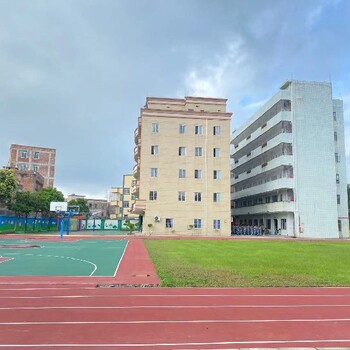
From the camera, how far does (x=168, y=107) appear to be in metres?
47.6

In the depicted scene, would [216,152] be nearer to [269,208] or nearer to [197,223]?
[197,223]

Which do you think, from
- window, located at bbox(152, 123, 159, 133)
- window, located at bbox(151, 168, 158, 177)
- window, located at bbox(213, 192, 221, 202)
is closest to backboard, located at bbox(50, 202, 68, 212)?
window, located at bbox(151, 168, 158, 177)

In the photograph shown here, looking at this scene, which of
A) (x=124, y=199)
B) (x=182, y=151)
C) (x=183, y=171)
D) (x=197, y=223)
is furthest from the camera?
(x=124, y=199)

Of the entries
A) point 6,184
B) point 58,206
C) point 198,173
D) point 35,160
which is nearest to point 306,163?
point 198,173

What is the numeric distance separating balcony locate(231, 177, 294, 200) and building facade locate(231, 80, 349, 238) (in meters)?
0.12

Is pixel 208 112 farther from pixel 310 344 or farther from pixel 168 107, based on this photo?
pixel 310 344

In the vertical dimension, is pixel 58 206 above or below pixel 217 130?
below

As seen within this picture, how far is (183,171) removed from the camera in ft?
150

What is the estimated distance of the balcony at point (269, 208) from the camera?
45.1 metres

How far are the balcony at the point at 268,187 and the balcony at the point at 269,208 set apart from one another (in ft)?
6.44

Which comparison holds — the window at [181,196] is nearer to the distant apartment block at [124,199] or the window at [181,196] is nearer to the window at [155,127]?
the window at [155,127]

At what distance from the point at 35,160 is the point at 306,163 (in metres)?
52.9

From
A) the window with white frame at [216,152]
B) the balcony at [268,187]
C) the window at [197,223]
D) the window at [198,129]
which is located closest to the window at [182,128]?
the window at [198,129]

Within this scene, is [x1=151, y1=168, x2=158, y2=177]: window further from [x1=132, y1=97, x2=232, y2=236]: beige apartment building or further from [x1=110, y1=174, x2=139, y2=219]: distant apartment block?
[x1=110, y1=174, x2=139, y2=219]: distant apartment block
